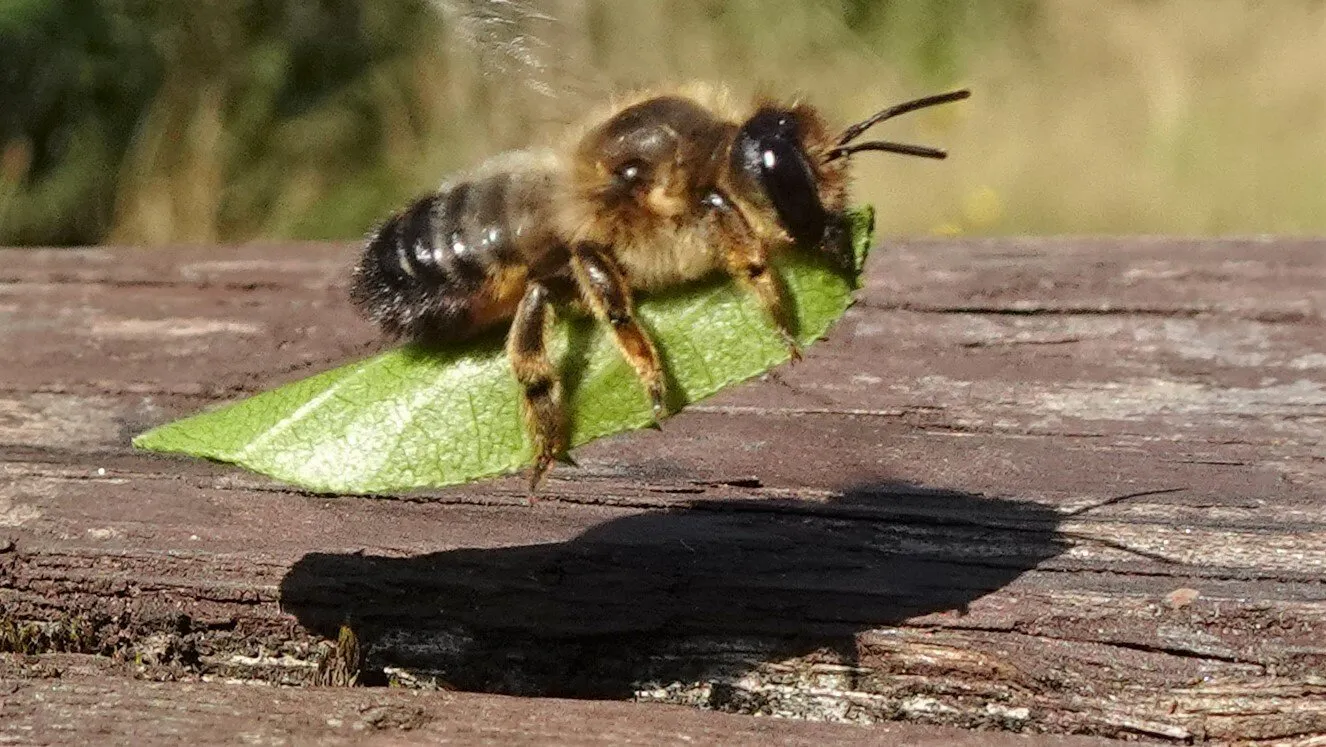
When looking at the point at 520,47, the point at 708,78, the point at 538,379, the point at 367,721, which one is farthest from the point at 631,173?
the point at 708,78

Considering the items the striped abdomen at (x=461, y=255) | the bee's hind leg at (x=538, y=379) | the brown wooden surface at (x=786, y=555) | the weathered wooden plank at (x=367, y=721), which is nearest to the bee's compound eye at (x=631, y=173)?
the striped abdomen at (x=461, y=255)

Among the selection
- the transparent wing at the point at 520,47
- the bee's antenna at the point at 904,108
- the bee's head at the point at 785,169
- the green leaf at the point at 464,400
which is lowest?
the green leaf at the point at 464,400

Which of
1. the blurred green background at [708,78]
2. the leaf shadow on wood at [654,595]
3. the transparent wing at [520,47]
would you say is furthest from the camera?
the blurred green background at [708,78]

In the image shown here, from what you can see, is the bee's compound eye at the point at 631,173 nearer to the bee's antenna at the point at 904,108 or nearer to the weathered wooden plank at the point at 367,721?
the bee's antenna at the point at 904,108

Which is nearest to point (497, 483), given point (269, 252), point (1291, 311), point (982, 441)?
point (982, 441)

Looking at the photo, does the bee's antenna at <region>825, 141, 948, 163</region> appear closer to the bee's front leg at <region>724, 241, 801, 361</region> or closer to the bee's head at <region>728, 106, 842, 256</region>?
the bee's head at <region>728, 106, 842, 256</region>

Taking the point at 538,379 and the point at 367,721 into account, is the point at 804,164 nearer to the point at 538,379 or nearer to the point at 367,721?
the point at 538,379

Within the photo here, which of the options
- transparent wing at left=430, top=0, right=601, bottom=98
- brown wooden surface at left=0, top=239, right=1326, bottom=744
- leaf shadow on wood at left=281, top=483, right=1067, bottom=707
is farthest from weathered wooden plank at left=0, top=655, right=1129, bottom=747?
transparent wing at left=430, top=0, right=601, bottom=98
